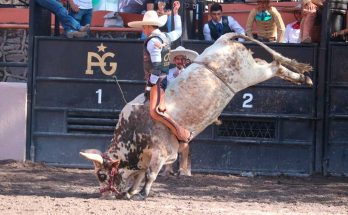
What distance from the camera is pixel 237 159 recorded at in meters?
12.9

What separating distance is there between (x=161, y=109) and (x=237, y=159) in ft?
9.82

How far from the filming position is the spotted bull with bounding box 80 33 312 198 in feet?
33.5

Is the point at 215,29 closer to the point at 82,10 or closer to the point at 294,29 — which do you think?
the point at 294,29

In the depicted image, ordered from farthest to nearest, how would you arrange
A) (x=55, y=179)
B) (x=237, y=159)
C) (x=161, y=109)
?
(x=237, y=159) → (x=55, y=179) → (x=161, y=109)

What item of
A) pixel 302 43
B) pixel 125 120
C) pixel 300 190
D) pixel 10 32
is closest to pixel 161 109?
pixel 125 120

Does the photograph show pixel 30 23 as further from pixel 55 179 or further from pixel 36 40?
pixel 55 179

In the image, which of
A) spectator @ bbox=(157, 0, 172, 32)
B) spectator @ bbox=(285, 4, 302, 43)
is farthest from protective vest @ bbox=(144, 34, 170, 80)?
spectator @ bbox=(285, 4, 302, 43)

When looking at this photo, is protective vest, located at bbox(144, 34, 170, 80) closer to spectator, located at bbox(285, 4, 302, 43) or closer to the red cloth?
spectator, located at bbox(285, 4, 302, 43)

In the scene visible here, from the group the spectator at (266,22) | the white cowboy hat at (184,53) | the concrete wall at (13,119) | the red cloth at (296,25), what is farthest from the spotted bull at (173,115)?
the concrete wall at (13,119)

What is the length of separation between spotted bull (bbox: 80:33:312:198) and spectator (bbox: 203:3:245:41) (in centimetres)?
179

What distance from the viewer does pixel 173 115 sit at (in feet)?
34.3

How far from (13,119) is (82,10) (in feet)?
6.45

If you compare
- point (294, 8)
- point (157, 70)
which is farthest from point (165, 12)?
point (157, 70)

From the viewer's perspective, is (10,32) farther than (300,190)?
Yes
